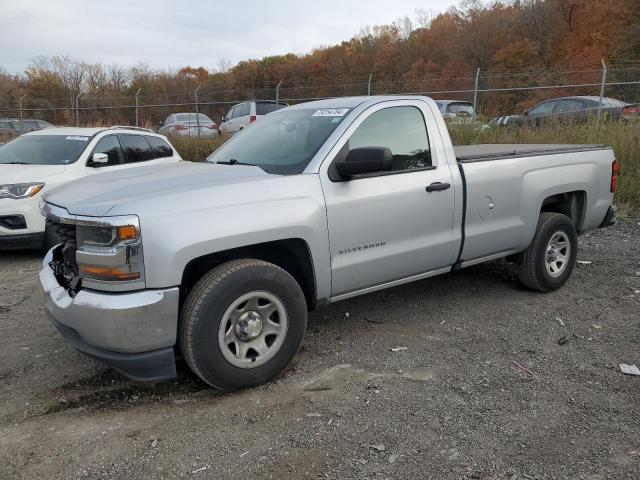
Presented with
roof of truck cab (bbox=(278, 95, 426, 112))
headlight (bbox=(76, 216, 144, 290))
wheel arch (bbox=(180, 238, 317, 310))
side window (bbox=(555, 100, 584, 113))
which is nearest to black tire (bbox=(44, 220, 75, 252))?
headlight (bbox=(76, 216, 144, 290))

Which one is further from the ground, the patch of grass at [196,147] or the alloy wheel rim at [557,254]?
the patch of grass at [196,147]

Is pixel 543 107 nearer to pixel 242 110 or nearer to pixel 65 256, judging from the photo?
pixel 242 110

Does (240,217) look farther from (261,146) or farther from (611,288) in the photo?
(611,288)

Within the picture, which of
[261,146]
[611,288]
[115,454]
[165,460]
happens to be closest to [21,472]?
[115,454]

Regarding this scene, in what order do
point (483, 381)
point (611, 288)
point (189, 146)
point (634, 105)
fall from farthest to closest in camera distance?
1. point (189, 146)
2. point (634, 105)
3. point (611, 288)
4. point (483, 381)

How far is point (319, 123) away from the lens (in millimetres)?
4066

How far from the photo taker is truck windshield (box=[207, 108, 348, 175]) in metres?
3.79

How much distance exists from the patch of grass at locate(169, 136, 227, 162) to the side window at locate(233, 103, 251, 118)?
8.83 ft

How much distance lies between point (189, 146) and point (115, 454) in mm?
12863

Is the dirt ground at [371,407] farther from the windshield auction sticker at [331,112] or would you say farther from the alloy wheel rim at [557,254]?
the windshield auction sticker at [331,112]

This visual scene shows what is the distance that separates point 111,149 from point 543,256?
6.03 metres

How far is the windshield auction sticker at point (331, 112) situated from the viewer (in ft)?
13.2

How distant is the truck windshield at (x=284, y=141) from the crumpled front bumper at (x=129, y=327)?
1241 mm

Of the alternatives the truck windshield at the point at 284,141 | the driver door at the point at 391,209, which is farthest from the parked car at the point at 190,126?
the driver door at the point at 391,209
